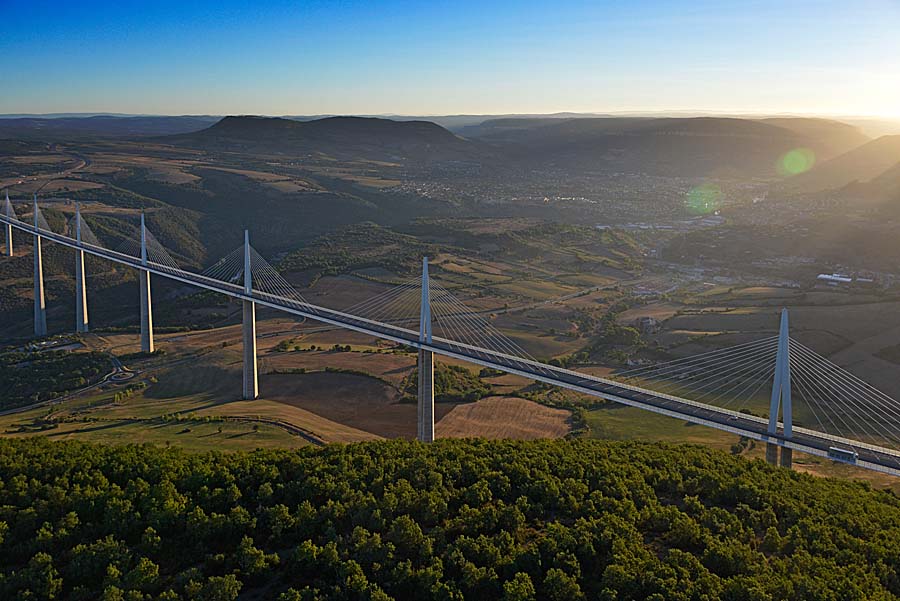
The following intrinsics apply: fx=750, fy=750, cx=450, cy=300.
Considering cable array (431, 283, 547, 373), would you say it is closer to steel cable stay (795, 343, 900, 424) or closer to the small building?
the small building

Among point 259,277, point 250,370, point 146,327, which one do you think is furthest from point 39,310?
point 250,370

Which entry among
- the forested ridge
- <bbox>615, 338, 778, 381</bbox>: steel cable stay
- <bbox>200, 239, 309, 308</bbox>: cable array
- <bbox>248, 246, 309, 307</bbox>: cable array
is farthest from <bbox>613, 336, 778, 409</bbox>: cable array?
<bbox>248, 246, 309, 307</bbox>: cable array

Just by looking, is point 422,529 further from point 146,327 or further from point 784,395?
point 146,327

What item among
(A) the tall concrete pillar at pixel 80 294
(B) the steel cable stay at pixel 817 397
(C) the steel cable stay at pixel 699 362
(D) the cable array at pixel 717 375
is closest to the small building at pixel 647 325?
(D) the cable array at pixel 717 375

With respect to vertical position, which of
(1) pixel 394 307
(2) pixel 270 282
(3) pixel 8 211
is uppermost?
(3) pixel 8 211

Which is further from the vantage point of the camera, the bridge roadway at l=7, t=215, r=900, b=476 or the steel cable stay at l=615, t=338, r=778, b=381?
the steel cable stay at l=615, t=338, r=778, b=381

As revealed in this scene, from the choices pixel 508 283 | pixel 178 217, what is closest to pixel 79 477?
pixel 508 283

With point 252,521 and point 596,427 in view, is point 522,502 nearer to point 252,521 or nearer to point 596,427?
point 252,521
